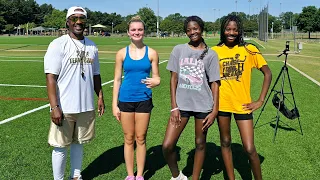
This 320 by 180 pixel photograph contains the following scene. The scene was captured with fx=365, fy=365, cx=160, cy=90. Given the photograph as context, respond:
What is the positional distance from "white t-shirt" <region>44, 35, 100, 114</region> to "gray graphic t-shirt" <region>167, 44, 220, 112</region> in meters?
0.94

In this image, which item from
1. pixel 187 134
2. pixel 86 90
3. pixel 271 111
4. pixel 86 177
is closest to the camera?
pixel 86 90

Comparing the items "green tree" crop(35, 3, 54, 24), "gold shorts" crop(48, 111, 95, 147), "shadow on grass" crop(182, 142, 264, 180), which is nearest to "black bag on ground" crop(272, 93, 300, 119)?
"shadow on grass" crop(182, 142, 264, 180)

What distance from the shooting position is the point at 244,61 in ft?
13.1

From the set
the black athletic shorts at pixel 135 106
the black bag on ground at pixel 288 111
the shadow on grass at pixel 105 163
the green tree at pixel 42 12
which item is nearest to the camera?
the black athletic shorts at pixel 135 106

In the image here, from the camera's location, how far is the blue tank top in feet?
13.2

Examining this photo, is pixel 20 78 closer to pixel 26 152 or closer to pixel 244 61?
pixel 26 152

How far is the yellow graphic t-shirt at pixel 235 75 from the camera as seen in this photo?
13.0 feet

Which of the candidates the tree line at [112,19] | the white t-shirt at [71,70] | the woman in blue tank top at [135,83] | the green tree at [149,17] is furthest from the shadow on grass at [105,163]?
the green tree at [149,17]

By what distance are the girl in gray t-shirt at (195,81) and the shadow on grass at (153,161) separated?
1.20m

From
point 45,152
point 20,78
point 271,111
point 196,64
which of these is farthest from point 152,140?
point 20,78

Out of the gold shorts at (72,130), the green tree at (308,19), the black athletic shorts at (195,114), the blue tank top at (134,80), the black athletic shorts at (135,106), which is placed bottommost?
the gold shorts at (72,130)

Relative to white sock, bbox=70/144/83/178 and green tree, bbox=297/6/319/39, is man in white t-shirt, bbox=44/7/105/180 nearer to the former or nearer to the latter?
white sock, bbox=70/144/83/178

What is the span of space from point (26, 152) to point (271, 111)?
5768mm

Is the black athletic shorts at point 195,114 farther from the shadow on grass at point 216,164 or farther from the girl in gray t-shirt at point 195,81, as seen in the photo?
the shadow on grass at point 216,164
